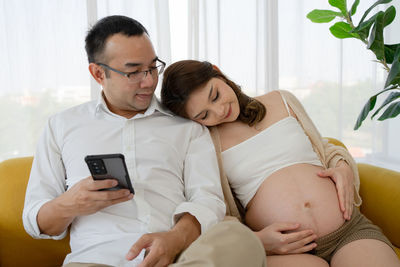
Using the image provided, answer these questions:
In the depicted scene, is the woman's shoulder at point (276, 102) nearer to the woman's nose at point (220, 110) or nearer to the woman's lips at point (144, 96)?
the woman's nose at point (220, 110)

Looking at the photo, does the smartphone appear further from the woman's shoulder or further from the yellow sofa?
the woman's shoulder

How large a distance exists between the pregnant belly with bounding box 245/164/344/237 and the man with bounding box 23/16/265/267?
180 millimetres

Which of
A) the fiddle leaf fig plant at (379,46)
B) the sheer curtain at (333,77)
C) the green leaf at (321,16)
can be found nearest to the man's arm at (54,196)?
the fiddle leaf fig plant at (379,46)

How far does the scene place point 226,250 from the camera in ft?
3.28

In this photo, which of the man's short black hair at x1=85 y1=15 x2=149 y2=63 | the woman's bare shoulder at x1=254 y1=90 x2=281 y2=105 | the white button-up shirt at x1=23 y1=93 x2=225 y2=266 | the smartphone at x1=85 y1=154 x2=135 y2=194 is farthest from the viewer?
the woman's bare shoulder at x1=254 y1=90 x2=281 y2=105

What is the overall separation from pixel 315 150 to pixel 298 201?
1.01 ft

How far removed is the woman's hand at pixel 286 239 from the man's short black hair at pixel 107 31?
87 cm

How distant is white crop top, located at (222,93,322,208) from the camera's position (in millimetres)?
1556

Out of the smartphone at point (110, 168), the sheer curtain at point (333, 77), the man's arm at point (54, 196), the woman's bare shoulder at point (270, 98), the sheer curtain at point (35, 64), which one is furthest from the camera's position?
the sheer curtain at point (333, 77)

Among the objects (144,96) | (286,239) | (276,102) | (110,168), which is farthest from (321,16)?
(110,168)

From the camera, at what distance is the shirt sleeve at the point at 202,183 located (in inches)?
53.6

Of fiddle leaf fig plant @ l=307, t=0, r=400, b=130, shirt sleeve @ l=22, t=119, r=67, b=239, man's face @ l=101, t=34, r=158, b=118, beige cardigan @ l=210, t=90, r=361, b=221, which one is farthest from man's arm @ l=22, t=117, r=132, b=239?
fiddle leaf fig plant @ l=307, t=0, r=400, b=130

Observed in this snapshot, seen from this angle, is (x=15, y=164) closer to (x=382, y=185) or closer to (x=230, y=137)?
(x=230, y=137)

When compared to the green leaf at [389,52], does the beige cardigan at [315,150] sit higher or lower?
lower
